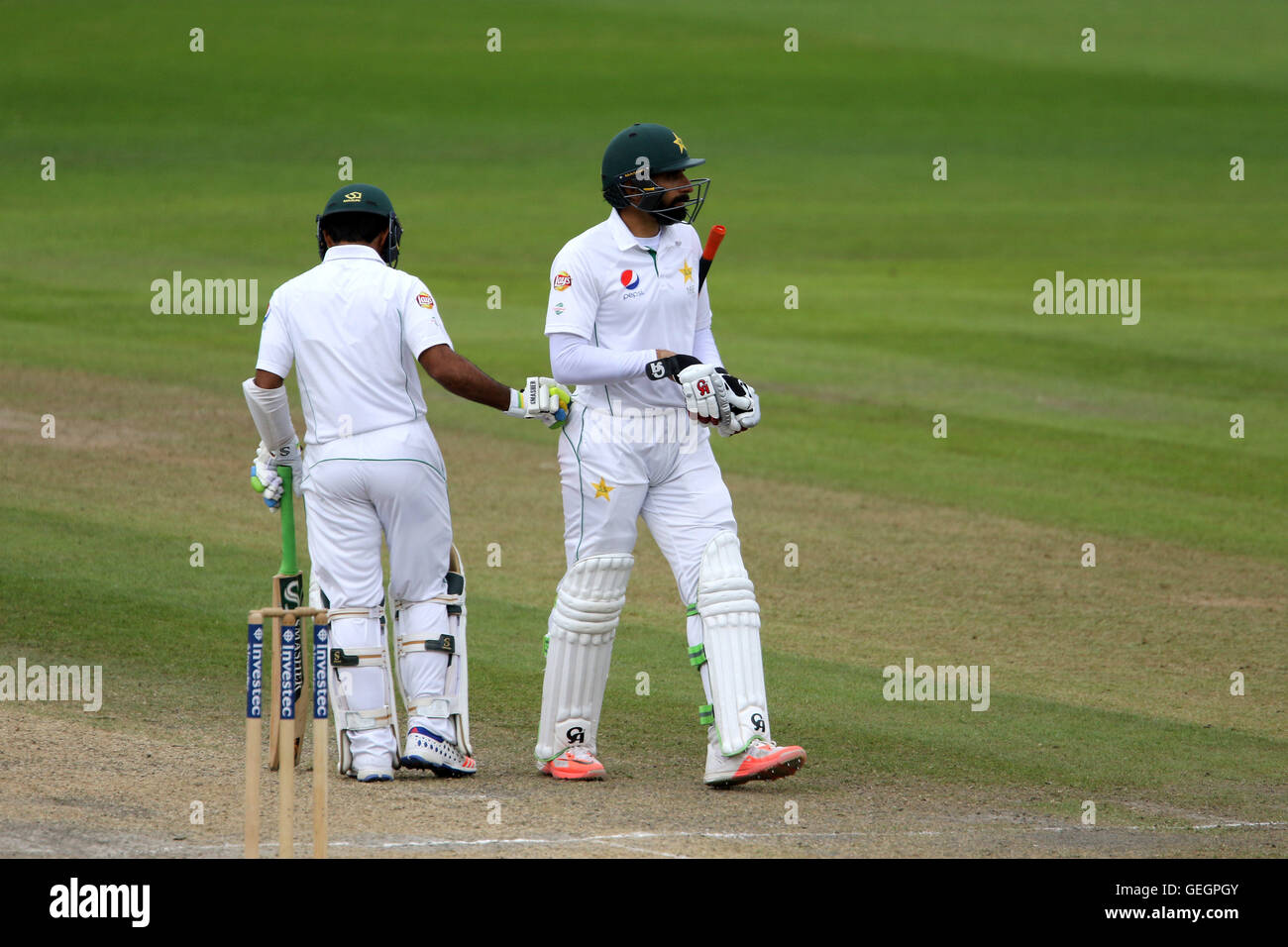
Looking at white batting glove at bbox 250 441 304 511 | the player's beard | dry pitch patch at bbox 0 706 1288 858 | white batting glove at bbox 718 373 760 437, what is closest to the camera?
A: dry pitch patch at bbox 0 706 1288 858

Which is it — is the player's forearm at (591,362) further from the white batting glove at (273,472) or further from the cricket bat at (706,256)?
the white batting glove at (273,472)

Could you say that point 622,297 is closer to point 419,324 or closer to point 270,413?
point 419,324

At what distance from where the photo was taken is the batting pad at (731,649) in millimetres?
6762

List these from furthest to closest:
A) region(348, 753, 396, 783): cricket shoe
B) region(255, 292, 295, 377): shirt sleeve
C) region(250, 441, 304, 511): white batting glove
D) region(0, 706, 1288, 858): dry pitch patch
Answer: region(250, 441, 304, 511): white batting glove → region(255, 292, 295, 377): shirt sleeve → region(348, 753, 396, 783): cricket shoe → region(0, 706, 1288, 858): dry pitch patch

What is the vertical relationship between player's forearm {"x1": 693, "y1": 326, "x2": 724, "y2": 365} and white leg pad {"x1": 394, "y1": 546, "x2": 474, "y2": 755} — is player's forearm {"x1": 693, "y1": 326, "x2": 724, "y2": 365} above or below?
above

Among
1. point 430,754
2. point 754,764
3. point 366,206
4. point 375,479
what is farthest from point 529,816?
point 366,206

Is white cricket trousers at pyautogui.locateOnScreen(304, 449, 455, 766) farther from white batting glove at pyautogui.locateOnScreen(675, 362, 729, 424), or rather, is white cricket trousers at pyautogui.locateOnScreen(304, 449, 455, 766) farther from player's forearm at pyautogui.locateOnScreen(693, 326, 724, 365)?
player's forearm at pyautogui.locateOnScreen(693, 326, 724, 365)

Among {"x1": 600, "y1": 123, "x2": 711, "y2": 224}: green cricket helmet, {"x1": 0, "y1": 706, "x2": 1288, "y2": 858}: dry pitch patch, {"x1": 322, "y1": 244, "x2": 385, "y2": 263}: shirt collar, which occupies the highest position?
{"x1": 600, "y1": 123, "x2": 711, "y2": 224}: green cricket helmet

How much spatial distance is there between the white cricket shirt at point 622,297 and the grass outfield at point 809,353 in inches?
59.0

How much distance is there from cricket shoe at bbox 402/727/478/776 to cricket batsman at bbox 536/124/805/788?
38 cm

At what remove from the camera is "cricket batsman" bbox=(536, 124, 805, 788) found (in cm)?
691

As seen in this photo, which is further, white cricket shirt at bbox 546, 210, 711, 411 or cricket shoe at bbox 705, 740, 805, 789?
white cricket shirt at bbox 546, 210, 711, 411

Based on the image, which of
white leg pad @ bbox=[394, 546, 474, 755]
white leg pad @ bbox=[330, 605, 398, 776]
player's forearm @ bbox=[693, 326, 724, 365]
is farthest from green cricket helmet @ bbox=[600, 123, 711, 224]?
white leg pad @ bbox=[330, 605, 398, 776]

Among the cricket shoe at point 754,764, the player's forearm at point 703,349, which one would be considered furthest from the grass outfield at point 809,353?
the player's forearm at point 703,349
